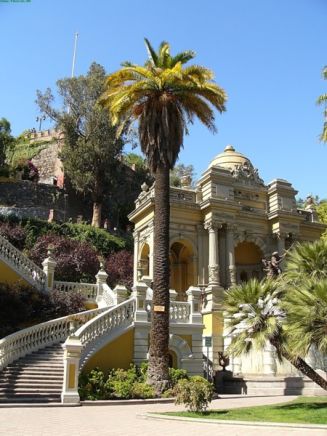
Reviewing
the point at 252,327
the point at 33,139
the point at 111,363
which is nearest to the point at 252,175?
the point at 111,363

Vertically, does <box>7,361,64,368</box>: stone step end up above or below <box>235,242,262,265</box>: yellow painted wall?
below

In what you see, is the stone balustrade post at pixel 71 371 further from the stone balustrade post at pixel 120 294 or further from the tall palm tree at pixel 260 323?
the stone balustrade post at pixel 120 294

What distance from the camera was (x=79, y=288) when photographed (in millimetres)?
24469

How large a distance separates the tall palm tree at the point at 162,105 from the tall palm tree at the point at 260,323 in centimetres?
497

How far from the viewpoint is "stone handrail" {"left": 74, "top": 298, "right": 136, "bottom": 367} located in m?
17.5

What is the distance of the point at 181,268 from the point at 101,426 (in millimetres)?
23597

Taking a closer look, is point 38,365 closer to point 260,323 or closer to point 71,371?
point 71,371

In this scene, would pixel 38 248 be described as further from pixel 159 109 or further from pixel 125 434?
pixel 125 434

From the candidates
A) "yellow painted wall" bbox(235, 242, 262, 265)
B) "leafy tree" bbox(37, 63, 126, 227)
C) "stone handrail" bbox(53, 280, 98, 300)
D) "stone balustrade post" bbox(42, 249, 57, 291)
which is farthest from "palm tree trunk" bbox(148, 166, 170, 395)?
"leafy tree" bbox(37, 63, 126, 227)

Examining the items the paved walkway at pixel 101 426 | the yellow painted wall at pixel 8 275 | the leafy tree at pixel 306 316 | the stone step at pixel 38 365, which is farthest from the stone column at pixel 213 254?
the paved walkway at pixel 101 426

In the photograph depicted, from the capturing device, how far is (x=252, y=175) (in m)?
33.5

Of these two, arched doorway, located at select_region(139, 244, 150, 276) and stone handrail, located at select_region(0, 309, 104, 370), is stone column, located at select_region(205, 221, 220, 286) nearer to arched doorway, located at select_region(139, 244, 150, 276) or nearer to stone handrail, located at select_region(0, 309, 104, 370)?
arched doorway, located at select_region(139, 244, 150, 276)

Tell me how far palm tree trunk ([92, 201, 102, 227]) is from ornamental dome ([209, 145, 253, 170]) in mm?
15345

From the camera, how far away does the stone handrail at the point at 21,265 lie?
75.0 feet
